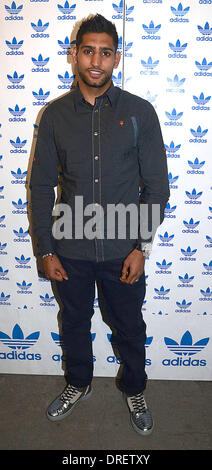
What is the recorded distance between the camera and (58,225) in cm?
178

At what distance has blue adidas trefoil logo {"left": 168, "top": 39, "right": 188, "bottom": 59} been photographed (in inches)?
69.6

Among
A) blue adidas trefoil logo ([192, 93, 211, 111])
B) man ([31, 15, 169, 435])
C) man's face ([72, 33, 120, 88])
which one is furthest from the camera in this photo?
blue adidas trefoil logo ([192, 93, 211, 111])

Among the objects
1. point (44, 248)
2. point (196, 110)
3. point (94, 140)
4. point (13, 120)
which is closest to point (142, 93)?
point (196, 110)

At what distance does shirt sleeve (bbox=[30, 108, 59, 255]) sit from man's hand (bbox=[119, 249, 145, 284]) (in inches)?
15.8

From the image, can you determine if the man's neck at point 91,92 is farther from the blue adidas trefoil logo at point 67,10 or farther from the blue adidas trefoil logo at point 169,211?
the blue adidas trefoil logo at point 169,211

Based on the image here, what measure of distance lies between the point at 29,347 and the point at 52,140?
1.43 m

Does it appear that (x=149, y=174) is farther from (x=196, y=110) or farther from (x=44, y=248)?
(x=44, y=248)

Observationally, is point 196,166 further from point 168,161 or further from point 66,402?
point 66,402

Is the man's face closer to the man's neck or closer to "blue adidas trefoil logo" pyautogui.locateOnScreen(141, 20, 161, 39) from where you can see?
the man's neck

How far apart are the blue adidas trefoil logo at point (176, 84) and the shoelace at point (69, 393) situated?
1.82m

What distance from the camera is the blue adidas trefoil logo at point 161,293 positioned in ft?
7.07

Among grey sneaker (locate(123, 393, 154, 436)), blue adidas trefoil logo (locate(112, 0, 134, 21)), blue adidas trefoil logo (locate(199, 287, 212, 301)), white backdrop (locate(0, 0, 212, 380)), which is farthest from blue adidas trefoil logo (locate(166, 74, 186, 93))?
grey sneaker (locate(123, 393, 154, 436))

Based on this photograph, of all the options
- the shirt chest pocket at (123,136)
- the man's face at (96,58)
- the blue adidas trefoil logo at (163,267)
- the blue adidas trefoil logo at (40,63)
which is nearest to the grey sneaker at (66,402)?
the blue adidas trefoil logo at (163,267)

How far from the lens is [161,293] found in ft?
7.09
